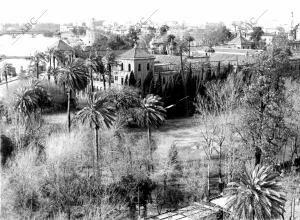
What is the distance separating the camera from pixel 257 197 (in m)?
17.4

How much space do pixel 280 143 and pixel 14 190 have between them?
1680 cm

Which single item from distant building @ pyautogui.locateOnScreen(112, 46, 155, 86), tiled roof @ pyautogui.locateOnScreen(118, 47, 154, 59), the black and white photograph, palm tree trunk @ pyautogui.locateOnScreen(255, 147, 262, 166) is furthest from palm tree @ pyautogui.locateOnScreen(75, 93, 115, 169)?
tiled roof @ pyautogui.locateOnScreen(118, 47, 154, 59)

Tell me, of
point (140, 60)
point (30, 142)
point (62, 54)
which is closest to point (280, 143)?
point (30, 142)

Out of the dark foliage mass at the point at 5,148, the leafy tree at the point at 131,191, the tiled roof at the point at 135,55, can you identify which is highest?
the tiled roof at the point at 135,55

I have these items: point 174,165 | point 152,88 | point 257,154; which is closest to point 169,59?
point 152,88

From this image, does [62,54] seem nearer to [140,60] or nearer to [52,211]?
[140,60]

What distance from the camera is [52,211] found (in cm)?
2378

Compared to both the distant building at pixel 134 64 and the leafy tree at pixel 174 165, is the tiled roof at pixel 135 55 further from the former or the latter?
the leafy tree at pixel 174 165

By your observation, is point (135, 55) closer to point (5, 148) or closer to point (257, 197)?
point (5, 148)

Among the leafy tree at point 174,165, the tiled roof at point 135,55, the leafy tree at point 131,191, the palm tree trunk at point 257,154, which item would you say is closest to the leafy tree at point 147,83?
the tiled roof at point 135,55

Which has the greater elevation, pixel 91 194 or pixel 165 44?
pixel 165 44

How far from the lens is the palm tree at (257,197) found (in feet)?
57.7

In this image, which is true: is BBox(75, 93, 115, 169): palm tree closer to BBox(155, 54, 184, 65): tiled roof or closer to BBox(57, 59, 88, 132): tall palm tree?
BBox(57, 59, 88, 132): tall palm tree

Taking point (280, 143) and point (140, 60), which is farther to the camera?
point (140, 60)
